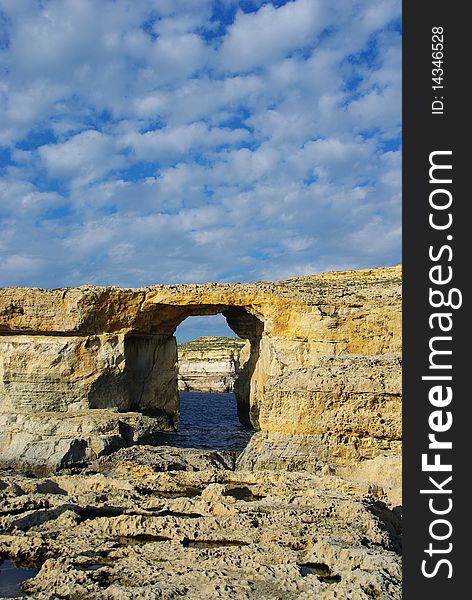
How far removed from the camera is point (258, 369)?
26938 mm

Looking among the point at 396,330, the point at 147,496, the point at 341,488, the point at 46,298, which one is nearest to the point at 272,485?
the point at 341,488

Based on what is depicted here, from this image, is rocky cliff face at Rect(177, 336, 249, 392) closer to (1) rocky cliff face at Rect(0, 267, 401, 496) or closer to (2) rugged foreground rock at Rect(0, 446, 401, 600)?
(1) rocky cliff face at Rect(0, 267, 401, 496)

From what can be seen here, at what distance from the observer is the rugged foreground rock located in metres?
7.55

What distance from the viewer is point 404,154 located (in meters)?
6.21

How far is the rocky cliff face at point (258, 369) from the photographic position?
16391 millimetres

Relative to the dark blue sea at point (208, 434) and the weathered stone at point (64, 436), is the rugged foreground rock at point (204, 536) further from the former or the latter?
the dark blue sea at point (208, 434)

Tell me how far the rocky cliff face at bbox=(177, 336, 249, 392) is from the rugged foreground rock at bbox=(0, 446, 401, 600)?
58.5 m

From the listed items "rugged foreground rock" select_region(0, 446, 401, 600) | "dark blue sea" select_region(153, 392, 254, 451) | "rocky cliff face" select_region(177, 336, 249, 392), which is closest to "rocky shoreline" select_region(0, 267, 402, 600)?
"rugged foreground rock" select_region(0, 446, 401, 600)

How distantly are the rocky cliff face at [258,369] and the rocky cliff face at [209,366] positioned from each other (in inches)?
1818

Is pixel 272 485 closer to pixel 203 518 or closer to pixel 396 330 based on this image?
pixel 203 518

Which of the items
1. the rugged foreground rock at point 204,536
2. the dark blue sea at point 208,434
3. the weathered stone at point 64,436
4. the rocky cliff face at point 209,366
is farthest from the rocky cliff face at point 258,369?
the rocky cliff face at point 209,366

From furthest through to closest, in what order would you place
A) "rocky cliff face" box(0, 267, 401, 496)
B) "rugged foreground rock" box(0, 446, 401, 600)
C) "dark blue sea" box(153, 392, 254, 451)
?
"dark blue sea" box(153, 392, 254, 451), "rocky cliff face" box(0, 267, 401, 496), "rugged foreground rock" box(0, 446, 401, 600)

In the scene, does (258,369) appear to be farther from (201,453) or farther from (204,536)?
(204,536)

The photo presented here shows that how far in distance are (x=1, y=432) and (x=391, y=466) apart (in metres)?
14.7
